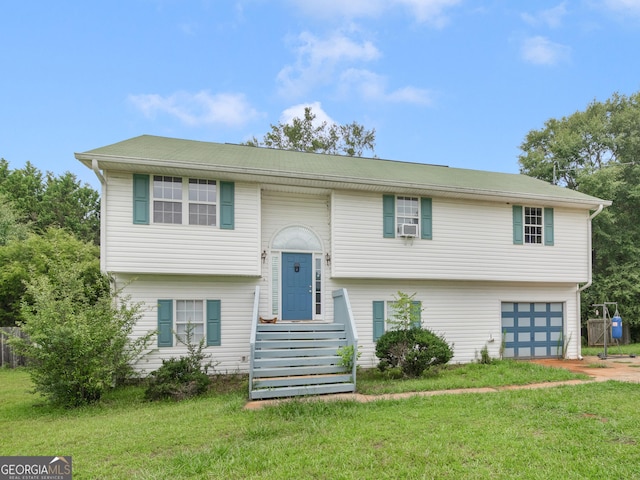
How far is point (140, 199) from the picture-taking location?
870cm

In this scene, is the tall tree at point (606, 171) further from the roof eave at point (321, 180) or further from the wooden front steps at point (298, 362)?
the wooden front steps at point (298, 362)

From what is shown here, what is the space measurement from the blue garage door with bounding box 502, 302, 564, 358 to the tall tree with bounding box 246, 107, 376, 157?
15427 millimetres

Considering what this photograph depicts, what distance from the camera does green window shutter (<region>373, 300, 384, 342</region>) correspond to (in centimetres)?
1053

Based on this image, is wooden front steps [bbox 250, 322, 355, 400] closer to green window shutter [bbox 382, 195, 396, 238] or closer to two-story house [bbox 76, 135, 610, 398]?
two-story house [bbox 76, 135, 610, 398]

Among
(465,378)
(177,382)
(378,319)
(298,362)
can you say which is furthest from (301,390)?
(378,319)

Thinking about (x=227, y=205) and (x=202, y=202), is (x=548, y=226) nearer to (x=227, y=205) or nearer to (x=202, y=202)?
(x=227, y=205)

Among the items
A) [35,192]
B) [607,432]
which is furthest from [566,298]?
[35,192]

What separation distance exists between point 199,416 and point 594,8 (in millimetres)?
17281

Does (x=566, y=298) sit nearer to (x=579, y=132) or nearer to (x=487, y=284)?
(x=487, y=284)

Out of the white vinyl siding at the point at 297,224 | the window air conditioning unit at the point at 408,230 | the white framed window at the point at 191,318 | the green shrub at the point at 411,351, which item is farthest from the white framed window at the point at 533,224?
the white framed window at the point at 191,318

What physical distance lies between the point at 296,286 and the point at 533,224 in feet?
25.3

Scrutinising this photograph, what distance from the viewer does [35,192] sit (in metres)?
26.5

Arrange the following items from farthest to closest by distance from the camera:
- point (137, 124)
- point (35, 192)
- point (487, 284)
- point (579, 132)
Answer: point (35, 192) → point (579, 132) → point (137, 124) → point (487, 284)

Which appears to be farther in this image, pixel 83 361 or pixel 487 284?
pixel 487 284
